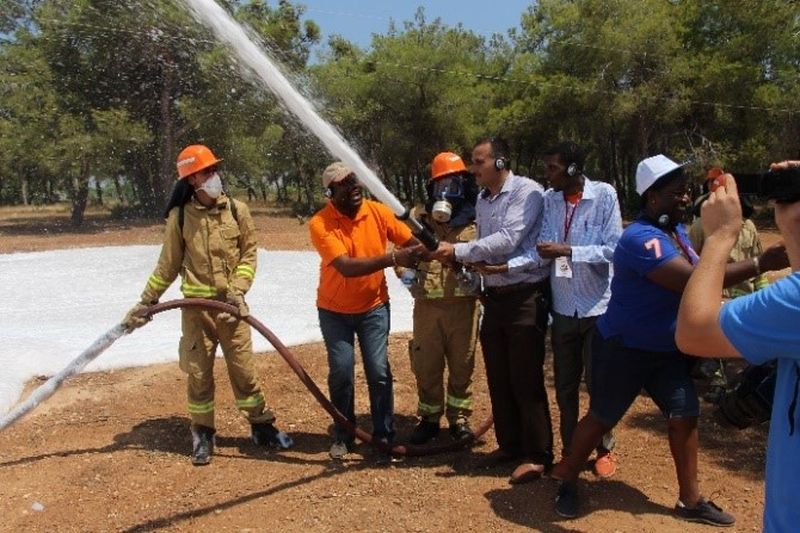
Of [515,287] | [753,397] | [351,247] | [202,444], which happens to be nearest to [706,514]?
[753,397]

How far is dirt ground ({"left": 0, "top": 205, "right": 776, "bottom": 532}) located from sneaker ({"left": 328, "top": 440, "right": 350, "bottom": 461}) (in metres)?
0.09

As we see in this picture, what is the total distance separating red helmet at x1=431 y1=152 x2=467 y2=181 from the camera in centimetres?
488

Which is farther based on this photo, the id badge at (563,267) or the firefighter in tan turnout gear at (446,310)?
the firefighter in tan turnout gear at (446,310)

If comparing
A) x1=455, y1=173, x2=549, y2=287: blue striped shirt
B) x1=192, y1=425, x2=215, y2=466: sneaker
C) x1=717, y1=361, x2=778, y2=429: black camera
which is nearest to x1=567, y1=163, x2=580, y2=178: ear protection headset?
x1=455, y1=173, x2=549, y2=287: blue striped shirt

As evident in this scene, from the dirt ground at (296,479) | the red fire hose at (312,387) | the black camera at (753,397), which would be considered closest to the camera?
the black camera at (753,397)

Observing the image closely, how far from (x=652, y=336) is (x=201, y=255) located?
9.94 ft

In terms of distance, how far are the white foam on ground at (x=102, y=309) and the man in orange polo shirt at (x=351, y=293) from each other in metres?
2.93

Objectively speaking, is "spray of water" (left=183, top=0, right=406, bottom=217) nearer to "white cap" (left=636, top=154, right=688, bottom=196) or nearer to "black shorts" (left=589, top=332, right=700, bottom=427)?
"white cap" (left=636, top=154, right=688, bottom=196)

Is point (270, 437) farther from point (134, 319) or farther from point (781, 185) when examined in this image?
point (781, 185)

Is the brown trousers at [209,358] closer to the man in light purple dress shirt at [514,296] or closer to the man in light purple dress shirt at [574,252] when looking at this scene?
the man in light purple dress shirt at [514,296]

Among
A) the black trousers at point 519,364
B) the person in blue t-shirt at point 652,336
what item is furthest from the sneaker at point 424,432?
the person in blue t-shirt at point 652,336

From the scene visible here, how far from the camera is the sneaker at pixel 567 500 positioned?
12.7ft

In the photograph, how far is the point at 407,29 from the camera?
99.8ft

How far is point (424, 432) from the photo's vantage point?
515 centimetres
